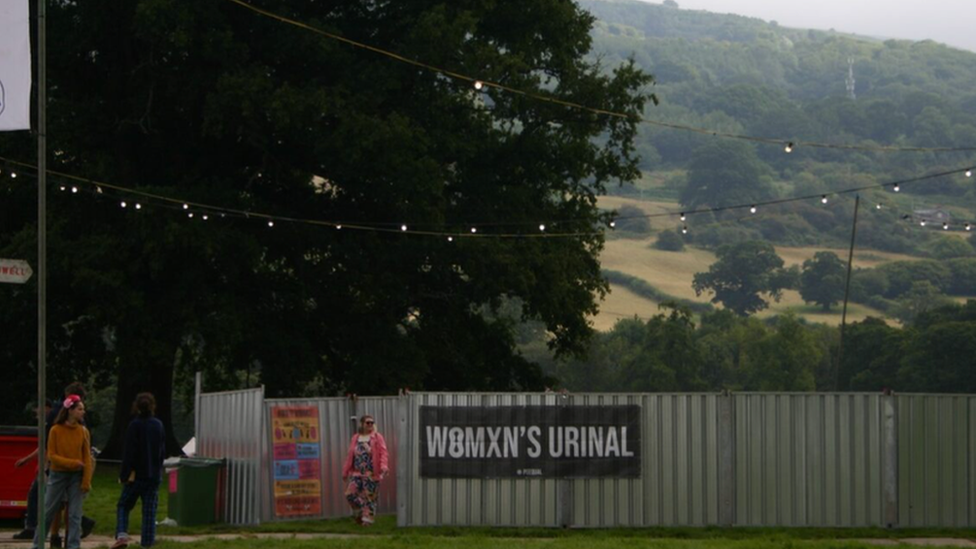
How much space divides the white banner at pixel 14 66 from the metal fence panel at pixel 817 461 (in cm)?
1003

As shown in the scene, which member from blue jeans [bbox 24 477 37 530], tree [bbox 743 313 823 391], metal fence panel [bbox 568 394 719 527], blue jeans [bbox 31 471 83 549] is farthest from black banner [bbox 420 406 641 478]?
tree [bbox 743 313 823 391]

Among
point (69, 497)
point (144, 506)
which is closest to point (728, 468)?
point (144, 506)

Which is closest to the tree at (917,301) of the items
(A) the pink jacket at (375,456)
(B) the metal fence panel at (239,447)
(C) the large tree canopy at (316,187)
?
(C) the large tree canopy at (316,187)

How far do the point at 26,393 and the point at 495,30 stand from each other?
1532 cm

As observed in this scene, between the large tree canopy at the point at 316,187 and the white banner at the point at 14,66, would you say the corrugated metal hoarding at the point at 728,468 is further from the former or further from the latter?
the large tree canopy at the point at 316,187

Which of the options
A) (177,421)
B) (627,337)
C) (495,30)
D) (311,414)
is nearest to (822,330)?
(627,337)

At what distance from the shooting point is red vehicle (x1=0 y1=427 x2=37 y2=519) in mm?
19891

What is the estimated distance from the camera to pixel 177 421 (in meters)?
86.2

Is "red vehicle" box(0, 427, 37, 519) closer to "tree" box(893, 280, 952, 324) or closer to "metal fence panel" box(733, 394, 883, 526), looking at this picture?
"metal fence panel" box(733, 394, 883, 526)

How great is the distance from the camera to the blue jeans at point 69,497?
1650cm

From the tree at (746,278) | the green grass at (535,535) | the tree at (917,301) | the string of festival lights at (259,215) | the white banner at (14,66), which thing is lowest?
the green grass at (535,535)

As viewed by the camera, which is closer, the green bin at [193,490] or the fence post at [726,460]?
the fence post at [726,460]

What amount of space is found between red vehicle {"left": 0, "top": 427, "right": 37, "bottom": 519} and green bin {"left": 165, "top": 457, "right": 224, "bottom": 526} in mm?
1999

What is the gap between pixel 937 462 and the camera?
66.9ft
